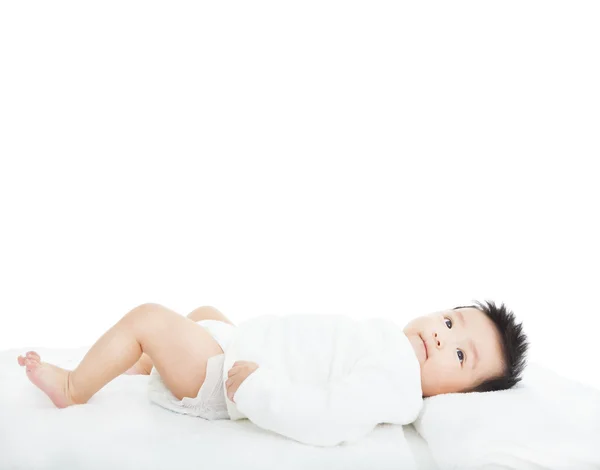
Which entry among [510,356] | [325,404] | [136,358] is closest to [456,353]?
[510,356]

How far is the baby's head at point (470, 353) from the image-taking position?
1.87 m

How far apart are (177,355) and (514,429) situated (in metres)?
0.92

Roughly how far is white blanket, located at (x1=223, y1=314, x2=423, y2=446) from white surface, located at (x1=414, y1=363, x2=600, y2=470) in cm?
12

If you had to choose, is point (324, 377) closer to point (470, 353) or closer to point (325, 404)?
point (325, 404)

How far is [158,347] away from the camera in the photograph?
5.88ft

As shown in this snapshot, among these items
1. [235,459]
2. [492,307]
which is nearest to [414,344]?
[492,307]

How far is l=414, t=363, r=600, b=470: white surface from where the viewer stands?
1.42 meters

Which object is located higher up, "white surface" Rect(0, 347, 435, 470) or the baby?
the baby

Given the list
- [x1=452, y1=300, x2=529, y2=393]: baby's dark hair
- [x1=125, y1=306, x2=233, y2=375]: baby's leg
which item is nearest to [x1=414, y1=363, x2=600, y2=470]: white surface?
[x1=452, y1=300, x2=529, y2=393]: baby's dark hair

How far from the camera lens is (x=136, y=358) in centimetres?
181

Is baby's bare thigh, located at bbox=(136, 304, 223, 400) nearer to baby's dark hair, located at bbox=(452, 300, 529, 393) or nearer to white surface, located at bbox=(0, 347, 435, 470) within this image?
white surface, located at bbox=(0, 347, 435, 470)

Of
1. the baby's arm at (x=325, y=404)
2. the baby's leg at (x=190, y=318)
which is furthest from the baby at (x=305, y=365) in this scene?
the baby's leg at (x=190, y=318)

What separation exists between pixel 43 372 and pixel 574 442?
1383mm

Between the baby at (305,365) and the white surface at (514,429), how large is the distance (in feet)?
0.36
